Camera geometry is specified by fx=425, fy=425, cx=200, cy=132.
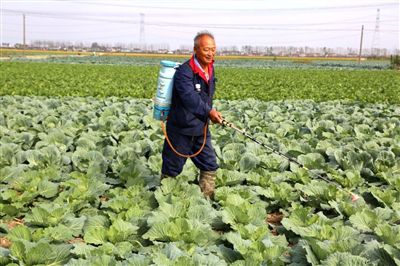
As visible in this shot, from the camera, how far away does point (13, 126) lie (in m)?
7.65

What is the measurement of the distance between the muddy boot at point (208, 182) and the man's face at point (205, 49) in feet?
4.26

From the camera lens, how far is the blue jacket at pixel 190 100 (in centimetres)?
416

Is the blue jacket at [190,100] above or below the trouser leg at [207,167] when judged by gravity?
above

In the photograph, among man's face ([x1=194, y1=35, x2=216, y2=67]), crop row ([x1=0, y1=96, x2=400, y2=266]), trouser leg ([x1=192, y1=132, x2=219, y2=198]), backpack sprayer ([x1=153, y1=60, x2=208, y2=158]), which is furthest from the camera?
trouser leg ([x1=192, y1=132, x2=219, y2=198])

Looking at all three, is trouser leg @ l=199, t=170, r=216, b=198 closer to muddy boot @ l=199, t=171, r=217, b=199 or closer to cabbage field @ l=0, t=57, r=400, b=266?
muddy boot @ l=199, t=171, r=217, b=199

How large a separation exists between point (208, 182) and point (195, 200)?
2.08 ft

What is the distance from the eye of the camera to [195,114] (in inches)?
171

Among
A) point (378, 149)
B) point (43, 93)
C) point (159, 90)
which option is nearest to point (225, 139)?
point (378, 149)

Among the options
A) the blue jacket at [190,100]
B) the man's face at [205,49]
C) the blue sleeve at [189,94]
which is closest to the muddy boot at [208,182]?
the blue jacket at [190,100]

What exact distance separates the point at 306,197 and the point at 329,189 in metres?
0.36

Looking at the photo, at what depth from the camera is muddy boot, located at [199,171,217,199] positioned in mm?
4773

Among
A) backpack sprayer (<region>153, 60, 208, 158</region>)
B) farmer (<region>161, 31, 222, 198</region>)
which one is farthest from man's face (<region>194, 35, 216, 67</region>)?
backpack sprayer (<region>153, 60, 208, 158</region>)

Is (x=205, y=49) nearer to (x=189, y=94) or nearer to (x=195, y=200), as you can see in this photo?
(x=189, y=94)

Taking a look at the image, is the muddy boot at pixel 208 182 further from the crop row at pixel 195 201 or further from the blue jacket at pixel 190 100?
the blue jacket at pixel 190 100
